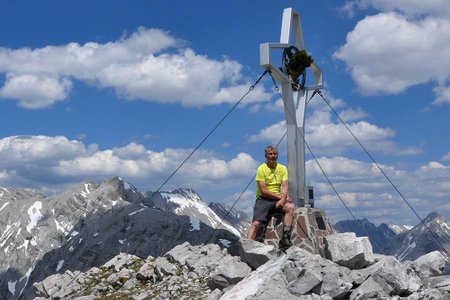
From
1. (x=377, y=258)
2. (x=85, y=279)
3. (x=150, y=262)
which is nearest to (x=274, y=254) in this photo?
(x=377, y=258)

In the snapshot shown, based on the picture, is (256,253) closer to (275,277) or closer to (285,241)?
(285,241)

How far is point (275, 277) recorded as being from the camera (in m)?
14.9

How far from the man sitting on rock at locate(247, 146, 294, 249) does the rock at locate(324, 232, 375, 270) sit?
4.71ft

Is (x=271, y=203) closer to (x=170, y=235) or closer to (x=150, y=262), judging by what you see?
(x=150, y=262)

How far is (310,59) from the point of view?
2314 cm

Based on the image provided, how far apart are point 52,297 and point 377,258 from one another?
480 inches

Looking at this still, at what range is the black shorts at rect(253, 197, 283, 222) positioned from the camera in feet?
62.5

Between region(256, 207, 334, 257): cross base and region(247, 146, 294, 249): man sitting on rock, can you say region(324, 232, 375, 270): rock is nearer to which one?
region(247, 146, 294, 249): man sitting on rock

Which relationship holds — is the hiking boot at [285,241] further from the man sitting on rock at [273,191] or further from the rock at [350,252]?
the rock at [350,252]

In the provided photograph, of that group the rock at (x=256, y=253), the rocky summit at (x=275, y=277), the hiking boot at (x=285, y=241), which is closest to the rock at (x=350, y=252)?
the rocky summit at (x=275, y=277)

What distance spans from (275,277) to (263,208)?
4389 mm

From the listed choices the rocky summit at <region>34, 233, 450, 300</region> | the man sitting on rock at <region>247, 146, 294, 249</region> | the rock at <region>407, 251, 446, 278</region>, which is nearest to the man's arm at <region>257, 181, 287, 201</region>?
the man sitting on rock at <region>247, 146, 294, 249</region>

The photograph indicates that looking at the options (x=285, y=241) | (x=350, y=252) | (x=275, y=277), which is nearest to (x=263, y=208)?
(x=285, y=241)

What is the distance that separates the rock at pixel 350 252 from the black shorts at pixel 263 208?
219cm
